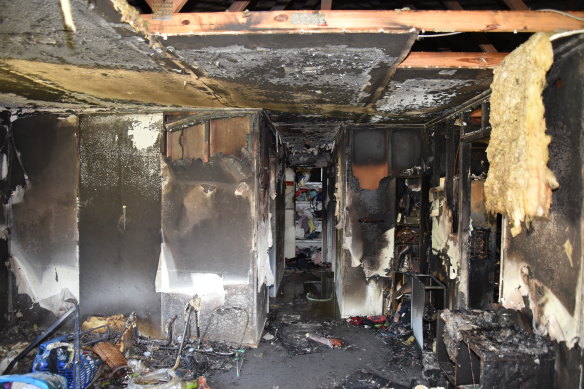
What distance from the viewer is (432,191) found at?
495 cm

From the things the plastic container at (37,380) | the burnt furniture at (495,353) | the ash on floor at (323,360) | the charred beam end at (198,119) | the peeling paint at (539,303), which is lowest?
the ash on floor at (323,360)

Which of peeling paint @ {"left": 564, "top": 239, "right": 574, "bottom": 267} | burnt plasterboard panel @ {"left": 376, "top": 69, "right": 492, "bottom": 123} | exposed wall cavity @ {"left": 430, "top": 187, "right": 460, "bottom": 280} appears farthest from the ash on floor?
burnt plasterboard panel @ {"left": 376, "top": 69, "right": 492, "bottom": 123}

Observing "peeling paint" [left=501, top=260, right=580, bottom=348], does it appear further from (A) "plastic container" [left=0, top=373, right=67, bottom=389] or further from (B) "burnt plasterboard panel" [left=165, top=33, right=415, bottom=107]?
(A) "plastic container" [left=0, top=373, right=67, bottom=389]

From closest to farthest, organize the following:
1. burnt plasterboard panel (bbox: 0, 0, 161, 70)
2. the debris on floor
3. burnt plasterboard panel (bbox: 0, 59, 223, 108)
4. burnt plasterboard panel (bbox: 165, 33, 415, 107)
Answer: burnt plasterboard panel (bbox: 0, 0, 161, 70), burnt plasterboard panel (bbox: 165, 33, 415, 107), burnt plasterboard panel (bbox: 0, 59, 223, 108), the debris on floor

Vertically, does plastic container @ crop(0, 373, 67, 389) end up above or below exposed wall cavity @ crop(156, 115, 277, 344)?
below

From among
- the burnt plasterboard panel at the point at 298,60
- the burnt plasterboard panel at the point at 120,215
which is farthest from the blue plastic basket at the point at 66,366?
the burnt plasterboard panel at the point at 298,60

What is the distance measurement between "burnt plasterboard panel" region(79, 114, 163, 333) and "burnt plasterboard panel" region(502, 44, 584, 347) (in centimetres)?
411

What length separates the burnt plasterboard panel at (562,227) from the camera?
7.17ft

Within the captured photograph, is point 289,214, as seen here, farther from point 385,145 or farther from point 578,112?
point 578,112

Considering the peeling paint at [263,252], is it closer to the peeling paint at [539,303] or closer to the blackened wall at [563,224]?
the peeling paint at [539,303]

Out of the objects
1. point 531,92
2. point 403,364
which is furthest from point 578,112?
point 403,364

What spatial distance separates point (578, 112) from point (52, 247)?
5720mm

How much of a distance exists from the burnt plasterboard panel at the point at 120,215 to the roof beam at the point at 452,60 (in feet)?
10.7

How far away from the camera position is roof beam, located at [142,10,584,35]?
1977 millimetres
